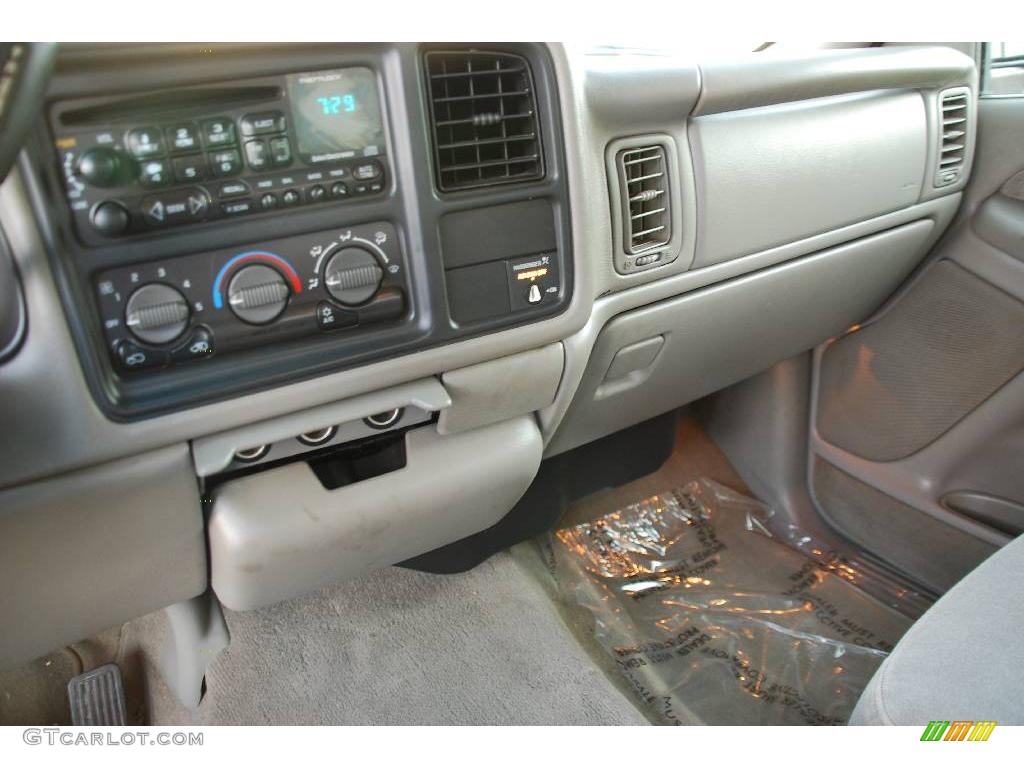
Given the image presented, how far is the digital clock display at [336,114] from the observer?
70cm

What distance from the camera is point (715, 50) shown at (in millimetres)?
1124

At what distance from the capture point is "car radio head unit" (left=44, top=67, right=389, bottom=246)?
63cm

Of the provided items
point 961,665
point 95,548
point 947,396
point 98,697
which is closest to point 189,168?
point 95,548

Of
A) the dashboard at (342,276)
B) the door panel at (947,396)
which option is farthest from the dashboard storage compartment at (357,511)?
the door panel at (947,396)

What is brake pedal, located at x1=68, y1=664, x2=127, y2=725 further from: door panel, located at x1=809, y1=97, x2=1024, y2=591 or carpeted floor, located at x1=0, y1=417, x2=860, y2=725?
door panel, located at x1=809, y1=97, x2=1024, y2=591

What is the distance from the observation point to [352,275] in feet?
2.49

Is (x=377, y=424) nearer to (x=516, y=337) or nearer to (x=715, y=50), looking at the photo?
(x=516, y=337)

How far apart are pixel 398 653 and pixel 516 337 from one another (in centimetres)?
69

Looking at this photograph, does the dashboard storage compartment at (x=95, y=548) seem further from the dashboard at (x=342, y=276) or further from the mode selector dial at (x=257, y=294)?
the mode selector dial at (x=257, y=294)

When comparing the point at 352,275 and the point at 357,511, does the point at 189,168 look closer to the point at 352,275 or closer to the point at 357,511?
the point at 352,275
